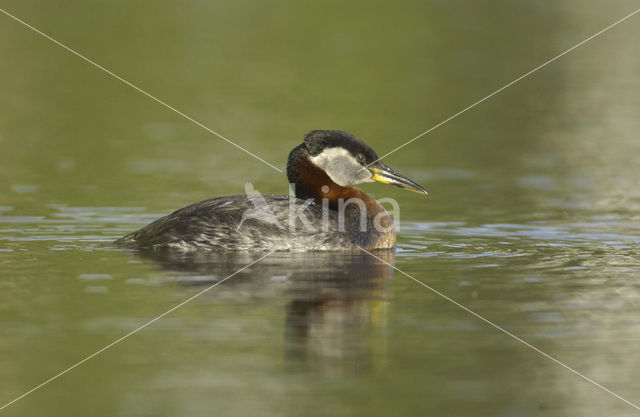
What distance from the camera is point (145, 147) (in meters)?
18.7

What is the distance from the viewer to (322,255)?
11.5 metres

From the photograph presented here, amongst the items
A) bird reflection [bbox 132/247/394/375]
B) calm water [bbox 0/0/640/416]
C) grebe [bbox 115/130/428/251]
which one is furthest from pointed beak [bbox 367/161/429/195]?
bird reflection [bbox 132/247/394/375]

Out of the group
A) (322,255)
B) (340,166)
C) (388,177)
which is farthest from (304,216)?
(388,177)

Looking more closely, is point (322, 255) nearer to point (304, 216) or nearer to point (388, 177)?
point (304, 216)

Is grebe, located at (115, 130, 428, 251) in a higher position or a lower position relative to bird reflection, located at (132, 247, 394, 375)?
higher

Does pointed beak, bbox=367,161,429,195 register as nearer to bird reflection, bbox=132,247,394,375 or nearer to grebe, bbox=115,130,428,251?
grebe, bbox=115,130,428,251

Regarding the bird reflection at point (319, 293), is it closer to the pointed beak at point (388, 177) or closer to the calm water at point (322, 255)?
the calm water at point (322, 255)

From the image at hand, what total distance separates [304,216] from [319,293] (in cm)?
243

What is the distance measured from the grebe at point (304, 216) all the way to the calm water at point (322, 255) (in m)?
0.34

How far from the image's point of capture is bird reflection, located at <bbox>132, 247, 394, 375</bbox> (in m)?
7.69

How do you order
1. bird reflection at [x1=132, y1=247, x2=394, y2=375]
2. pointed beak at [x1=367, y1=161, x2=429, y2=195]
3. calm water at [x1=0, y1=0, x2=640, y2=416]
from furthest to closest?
pointed beak at [x1=367, y1=161, x2=429, y2=195], bird reflection at [x1=132, y1=247, x2=394, y2=375], calm water at [x1=0, y1=0, x2=640, y2=416]

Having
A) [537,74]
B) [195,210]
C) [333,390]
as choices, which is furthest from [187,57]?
[333,390]

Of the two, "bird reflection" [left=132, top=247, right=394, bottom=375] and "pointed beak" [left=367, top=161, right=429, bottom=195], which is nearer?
"bird reflection" [left=132, top=247, right=394, bottom=375]

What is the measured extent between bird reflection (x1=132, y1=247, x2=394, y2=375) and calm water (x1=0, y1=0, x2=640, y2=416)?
0.03 metres
